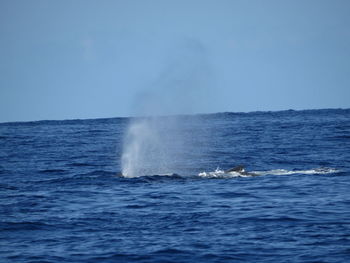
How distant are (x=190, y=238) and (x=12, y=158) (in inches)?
1371

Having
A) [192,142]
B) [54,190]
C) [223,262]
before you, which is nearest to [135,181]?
[54,190]

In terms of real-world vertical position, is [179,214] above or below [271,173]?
below

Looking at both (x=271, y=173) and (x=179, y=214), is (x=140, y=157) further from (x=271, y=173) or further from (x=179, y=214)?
(x=179, y=214)

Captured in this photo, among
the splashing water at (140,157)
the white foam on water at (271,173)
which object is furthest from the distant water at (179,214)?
the splashing water at (140,157)

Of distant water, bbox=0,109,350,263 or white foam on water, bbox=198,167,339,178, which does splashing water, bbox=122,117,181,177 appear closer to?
distant water, bbox=0,109,350,263

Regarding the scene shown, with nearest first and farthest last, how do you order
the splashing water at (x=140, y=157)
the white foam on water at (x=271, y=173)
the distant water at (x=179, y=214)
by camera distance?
the distant water at (x=179, y=214) → the white foam on water at (x=271, y=173) → the splashing water at (x=140, y=157)

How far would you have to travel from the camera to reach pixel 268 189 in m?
27.3

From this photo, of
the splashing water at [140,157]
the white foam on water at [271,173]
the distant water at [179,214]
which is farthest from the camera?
the splashing water at [140,157]

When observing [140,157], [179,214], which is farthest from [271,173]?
[140,157]

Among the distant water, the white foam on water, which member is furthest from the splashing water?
the white foam on water

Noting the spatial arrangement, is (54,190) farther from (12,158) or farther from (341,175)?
(12,158)

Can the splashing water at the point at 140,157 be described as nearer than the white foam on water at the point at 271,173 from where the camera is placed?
No

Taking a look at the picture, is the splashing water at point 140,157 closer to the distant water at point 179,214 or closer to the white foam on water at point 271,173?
the distant water at point 179,214

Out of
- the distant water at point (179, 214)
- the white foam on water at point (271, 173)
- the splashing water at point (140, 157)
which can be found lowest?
the distant water at point (179, 214)
